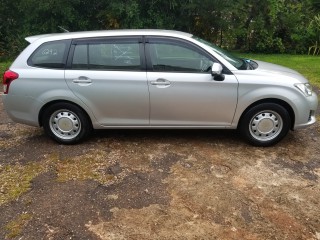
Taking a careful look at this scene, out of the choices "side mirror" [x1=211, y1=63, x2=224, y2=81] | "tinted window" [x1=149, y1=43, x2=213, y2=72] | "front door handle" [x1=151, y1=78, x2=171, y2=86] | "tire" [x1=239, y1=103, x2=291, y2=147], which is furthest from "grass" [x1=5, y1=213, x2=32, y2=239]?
"tire" [x1=239, y1=103, x2=291, y2=147]

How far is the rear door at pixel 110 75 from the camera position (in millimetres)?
5238

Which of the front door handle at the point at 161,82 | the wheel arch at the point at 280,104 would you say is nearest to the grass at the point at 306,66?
the wheel arch at the point at 280,104

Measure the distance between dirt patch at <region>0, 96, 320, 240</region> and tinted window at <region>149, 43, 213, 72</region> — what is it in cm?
114

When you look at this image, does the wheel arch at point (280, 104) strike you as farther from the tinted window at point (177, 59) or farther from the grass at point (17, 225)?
the grass at point (17, 225)

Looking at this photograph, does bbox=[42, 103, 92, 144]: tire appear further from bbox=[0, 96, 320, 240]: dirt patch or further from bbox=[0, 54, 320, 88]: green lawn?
bbox=[0, 54, 320, 88]: green lawn

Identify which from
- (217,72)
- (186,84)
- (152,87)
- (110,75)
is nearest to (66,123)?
(110,75)

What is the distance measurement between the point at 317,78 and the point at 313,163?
18.4 ft

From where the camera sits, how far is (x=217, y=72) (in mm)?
4996

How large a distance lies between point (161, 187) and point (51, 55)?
255 centimetres

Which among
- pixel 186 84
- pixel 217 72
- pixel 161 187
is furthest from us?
pixel 186 84

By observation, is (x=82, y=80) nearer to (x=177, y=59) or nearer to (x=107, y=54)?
(x=107, y=54)

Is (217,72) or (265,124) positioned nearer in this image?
(217,72)

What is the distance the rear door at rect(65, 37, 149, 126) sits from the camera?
17.2 ft

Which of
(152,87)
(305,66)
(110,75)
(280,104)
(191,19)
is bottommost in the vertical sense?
(305,66)
